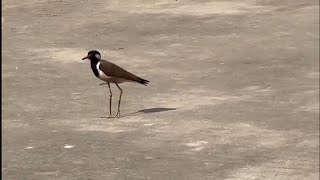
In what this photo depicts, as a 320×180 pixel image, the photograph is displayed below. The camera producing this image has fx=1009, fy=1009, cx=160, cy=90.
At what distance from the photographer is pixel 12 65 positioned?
16.8m

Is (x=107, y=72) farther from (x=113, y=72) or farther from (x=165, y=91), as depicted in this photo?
(x=165, y=91)

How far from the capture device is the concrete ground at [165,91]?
11062 millimetres

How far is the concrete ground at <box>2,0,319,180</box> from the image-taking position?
1106cm

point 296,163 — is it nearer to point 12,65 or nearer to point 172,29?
point 12,65

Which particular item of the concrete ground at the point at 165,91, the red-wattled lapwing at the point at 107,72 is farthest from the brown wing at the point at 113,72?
the concrete ground at the point at 165,91

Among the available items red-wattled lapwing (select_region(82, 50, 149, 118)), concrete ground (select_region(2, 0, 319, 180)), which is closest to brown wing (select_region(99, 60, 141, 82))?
red-wattled lapwing (select_region(82, 50, 149, 118))

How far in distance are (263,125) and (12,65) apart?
5681 mm

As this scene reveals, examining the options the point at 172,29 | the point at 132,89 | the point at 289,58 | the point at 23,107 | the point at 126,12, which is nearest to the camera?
the point at 23,107

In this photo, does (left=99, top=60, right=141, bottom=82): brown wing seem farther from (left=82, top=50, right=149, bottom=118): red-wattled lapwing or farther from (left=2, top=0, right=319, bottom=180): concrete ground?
(left=2, top=0, right=319, bottom=180): concrete ground

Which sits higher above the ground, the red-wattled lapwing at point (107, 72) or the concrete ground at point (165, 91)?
the red-wattled lapwing at point (107, 72)

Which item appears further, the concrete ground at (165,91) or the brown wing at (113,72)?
the brown wing at (113,72)

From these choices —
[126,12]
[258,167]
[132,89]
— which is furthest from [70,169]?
[126,12]

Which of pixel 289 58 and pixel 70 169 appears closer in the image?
pixel 70 169

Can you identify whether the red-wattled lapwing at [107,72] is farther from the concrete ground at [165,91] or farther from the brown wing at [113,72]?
the concrete ground at [165,91]
